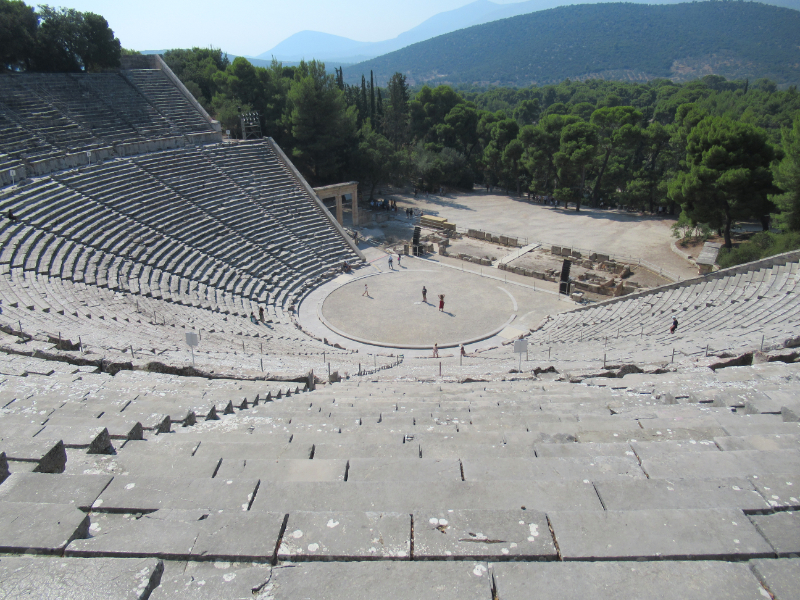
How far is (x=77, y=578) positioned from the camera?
9.64 feet

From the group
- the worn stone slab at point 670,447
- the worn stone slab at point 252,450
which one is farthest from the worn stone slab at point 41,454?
the worn stone slab at point 670,447

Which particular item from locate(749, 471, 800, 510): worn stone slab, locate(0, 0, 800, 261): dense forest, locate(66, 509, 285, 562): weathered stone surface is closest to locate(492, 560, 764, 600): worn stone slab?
locate(749, 471, 800, 510): worn stone slab

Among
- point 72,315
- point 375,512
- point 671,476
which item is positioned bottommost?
point 72,315

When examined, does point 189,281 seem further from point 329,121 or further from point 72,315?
point 329,121

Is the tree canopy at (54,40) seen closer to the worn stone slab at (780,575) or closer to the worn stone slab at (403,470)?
the worn stone slab at (403,470)

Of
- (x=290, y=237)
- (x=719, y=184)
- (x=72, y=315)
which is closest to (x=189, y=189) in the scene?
(x=290, y=237)

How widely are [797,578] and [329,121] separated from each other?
132 ft

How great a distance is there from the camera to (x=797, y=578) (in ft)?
9.70

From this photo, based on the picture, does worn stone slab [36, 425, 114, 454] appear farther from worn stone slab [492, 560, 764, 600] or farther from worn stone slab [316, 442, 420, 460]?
worn stone slab [492, 560, 764, 600]

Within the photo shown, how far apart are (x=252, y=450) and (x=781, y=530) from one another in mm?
4791

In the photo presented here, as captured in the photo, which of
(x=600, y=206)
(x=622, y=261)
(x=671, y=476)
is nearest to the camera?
(x=671, y=476)

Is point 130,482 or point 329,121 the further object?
point 329,121

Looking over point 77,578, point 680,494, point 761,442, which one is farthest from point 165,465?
point 761,442

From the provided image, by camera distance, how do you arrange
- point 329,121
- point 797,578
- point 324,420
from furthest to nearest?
point 329,121, point 324,420, point 797,578
